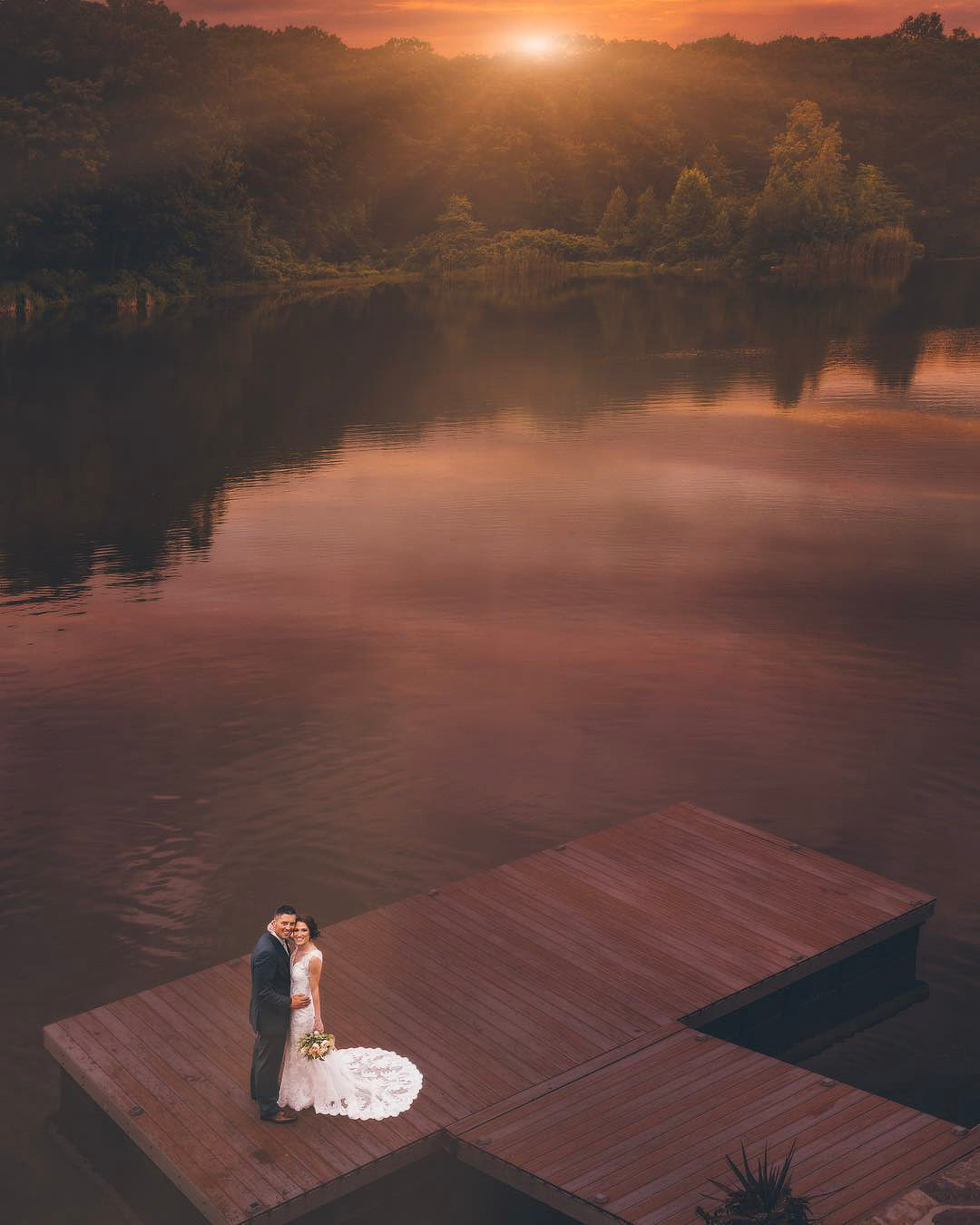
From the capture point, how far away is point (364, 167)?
542 ft

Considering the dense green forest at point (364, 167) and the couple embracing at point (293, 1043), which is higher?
the dense green forest at point (364, 167)

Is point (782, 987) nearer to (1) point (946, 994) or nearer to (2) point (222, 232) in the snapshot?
(1) point (946, 994)

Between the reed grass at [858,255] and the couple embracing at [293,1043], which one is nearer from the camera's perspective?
the couple embracing at [293,1043]

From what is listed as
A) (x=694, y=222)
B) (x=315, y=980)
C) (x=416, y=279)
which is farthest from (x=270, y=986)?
(x=694, y=222)

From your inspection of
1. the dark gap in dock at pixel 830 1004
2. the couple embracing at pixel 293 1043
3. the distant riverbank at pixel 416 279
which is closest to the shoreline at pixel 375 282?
the distant riverbank at pixel 416 279

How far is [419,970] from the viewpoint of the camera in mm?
15195

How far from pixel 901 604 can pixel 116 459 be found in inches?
1139

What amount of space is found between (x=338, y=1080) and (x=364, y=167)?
162926 mm

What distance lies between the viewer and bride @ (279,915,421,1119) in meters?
A: 12.5

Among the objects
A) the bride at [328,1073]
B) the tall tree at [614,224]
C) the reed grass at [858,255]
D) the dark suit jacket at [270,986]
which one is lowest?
the bride at [328,1073]

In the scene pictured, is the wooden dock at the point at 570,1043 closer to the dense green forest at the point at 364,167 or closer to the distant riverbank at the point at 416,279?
the distant riverbank at the point at 416,279

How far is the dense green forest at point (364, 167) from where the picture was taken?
104 meters

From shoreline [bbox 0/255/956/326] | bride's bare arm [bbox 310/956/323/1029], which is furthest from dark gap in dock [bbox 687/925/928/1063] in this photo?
shoreline [bbox 0/255/956/326]

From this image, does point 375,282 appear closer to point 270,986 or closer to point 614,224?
point 614,224
